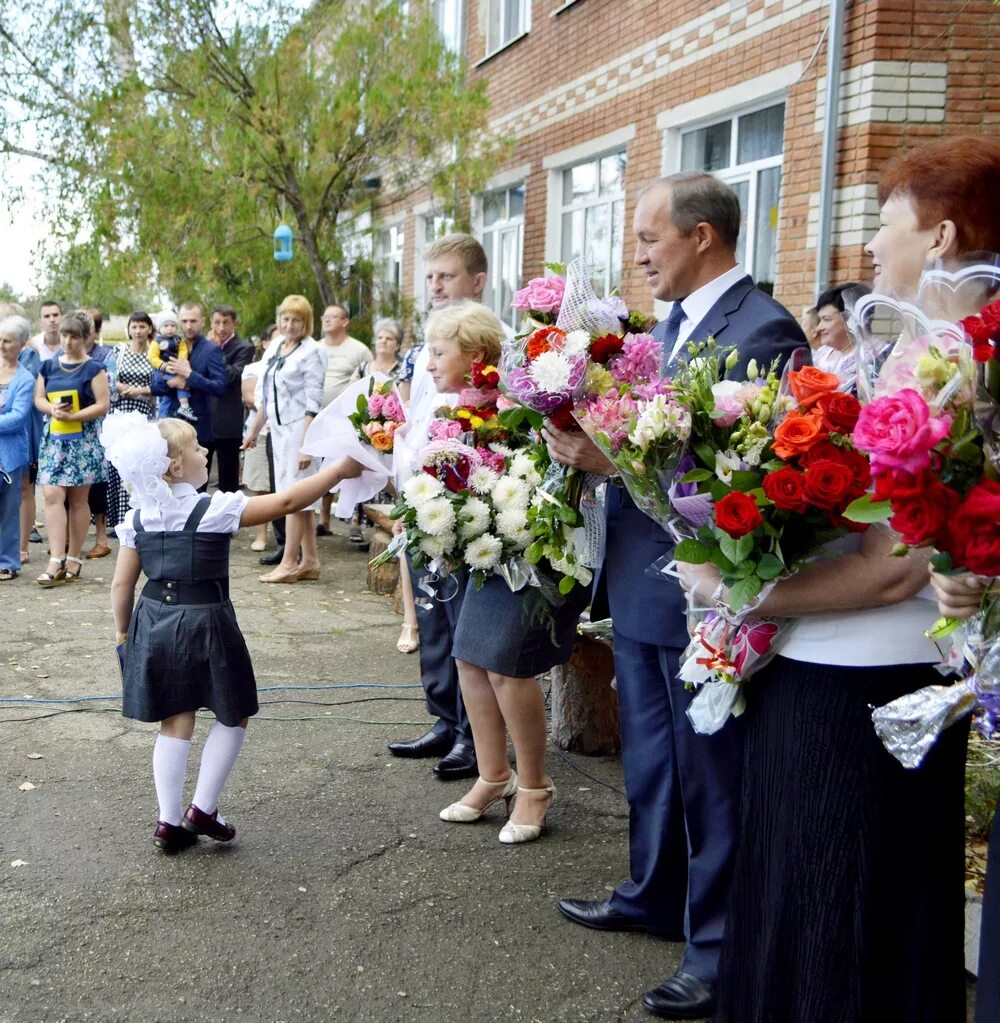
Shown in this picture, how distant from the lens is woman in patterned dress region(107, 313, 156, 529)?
11.0 m

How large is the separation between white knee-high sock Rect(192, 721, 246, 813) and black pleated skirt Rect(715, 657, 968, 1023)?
2.32 metres

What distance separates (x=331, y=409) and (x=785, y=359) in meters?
2.53

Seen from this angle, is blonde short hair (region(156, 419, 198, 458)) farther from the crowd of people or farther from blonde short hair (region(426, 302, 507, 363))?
blonde short hair (region(426, 302, 507, 363))

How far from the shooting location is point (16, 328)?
31.7 ft

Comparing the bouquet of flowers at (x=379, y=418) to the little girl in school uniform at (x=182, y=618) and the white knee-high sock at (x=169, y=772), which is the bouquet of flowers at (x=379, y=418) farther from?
the white knee-high sock at (x=169, y=772)

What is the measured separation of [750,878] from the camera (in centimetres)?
276

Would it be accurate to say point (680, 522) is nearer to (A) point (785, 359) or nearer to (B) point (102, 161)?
(A) point (785, 359)

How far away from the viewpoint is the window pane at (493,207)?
53.8ft

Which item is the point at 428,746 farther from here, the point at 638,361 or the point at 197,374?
the point at 197,374

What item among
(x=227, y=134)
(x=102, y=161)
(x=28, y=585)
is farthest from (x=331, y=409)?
(x=102, y=161)

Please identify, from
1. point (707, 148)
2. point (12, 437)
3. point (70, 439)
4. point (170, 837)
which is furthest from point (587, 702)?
point (707, 148)

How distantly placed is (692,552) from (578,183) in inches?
485

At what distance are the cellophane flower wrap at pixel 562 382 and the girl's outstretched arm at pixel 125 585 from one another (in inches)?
57.6

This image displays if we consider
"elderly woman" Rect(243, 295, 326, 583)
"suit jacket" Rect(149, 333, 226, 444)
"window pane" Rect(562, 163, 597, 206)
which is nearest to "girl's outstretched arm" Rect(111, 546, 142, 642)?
"elderly woman" Rect(243, 295, 326, 583)
